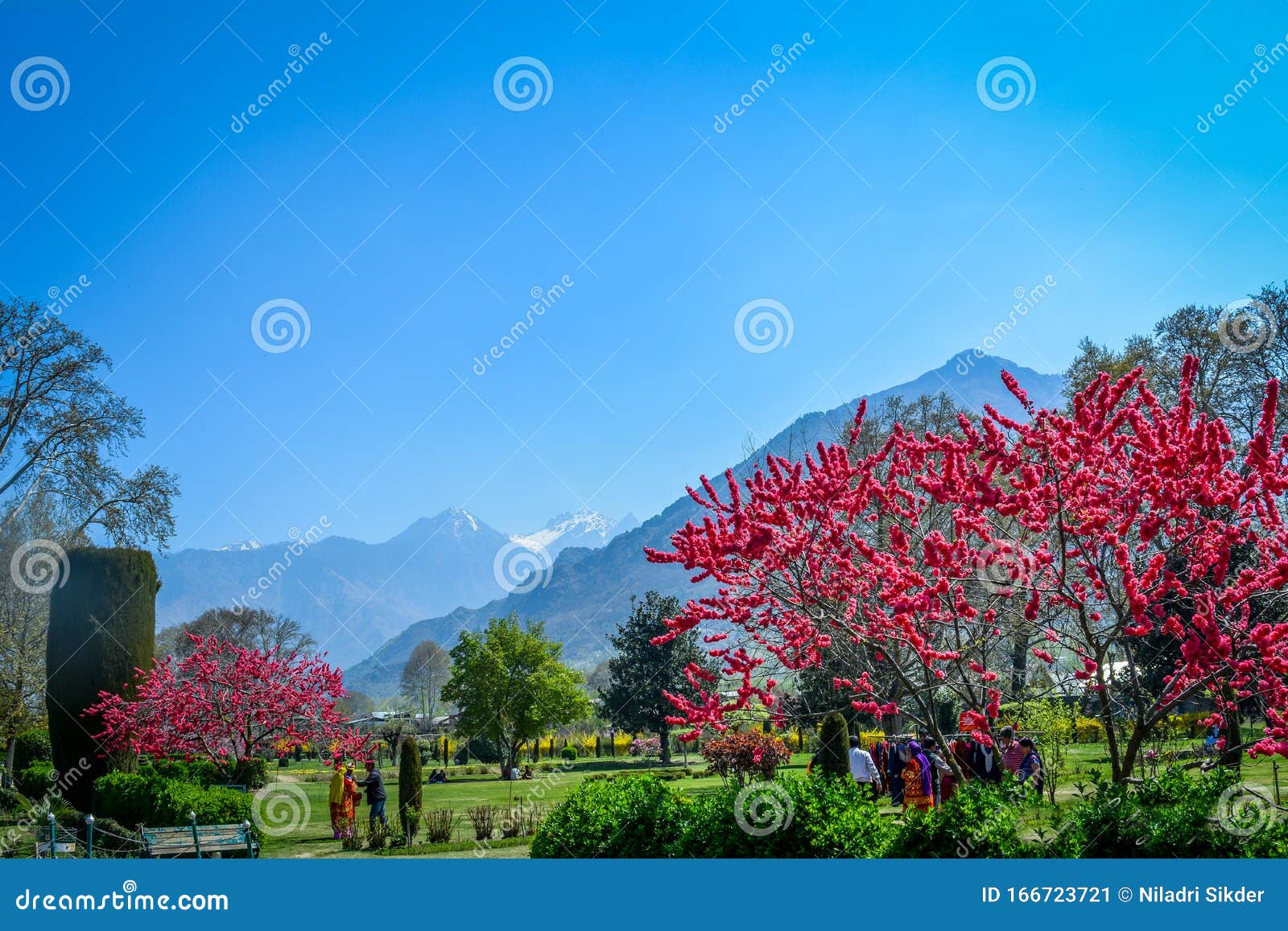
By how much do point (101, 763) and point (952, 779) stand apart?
51.8 feet

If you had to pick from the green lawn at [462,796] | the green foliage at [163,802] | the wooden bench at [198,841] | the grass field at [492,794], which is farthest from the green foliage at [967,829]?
the green foliage at [163,802]

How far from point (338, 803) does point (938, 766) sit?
9363mm

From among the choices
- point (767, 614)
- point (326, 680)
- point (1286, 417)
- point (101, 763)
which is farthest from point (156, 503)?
point (1286, 417)

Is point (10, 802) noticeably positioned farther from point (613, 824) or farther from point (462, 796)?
point (613, 824)

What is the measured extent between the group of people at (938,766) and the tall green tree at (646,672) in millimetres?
21924

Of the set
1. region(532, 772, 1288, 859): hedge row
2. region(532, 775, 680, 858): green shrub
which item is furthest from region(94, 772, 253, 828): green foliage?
region(532, 772, 1288, 859): hedge row

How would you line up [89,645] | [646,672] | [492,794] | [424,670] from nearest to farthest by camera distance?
1. [89,645]
2. [492,794]
3. [646,672]
4. [424,670]

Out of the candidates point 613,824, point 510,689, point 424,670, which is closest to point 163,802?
point 613,824

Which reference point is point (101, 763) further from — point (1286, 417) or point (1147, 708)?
point (1286, 417)

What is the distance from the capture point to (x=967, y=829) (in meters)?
7.00

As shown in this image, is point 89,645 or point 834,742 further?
point 89,645

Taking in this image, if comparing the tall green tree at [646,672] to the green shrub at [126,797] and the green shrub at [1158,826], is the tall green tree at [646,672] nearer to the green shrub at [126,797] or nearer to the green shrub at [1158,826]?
the green shrub at [126,797]

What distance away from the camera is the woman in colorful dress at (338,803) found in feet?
49.4

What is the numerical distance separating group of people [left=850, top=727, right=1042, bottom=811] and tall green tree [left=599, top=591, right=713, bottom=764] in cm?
2192
